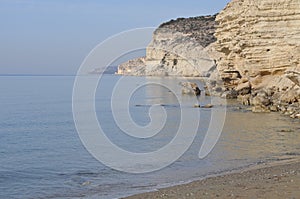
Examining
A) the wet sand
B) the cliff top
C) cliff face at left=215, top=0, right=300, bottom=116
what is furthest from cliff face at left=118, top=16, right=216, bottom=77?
the wet sand

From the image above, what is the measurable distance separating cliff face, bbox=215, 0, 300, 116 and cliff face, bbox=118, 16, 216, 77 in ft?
150

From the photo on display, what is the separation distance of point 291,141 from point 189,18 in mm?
114530

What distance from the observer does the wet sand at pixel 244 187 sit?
8172mm

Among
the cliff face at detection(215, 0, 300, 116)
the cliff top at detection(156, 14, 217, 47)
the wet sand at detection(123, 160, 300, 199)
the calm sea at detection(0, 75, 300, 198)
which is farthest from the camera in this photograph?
the cliff top at detection(156, 14, 217, 47)

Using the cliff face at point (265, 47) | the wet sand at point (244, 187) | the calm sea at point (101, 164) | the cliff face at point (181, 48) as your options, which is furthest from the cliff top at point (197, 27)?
the wet sand at point (244, 187)

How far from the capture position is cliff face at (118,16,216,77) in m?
96.2

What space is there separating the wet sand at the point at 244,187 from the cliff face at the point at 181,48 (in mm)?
74654

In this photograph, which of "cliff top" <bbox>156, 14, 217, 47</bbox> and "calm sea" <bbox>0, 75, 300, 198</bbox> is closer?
"calm sea" <bbox>0, 75, 300, 198</bbox>

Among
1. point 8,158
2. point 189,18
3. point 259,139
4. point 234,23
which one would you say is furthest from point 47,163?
point 189,18

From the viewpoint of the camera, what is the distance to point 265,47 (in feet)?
113

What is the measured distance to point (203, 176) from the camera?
11.8 metres

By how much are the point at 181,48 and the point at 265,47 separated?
67534 mm

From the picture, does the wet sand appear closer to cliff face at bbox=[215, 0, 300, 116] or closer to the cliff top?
cliff face at bbox=[215, 0, 300, 116]

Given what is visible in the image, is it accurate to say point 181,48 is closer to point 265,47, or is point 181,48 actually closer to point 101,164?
point 265,47
